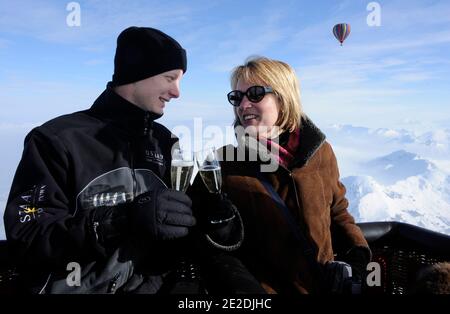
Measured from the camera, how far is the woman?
2.78m

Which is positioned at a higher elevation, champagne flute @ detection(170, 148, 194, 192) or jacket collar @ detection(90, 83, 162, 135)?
jacket collar @ detection(90, 83, 162, 135)

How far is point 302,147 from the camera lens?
3100 mm

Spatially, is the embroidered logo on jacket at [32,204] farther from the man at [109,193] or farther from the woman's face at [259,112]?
the woman's face at [259,112]

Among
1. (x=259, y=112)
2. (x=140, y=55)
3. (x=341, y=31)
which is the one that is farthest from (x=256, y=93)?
(x=341, y=31)

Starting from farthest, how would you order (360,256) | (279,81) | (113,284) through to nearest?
(279,81), (360,256), (113,284)

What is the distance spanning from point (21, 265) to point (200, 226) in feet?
3.58

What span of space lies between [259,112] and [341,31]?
16.7m

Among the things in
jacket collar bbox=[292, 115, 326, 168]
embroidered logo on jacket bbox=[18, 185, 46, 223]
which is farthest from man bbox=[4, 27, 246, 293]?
jacket collar bbox=[292, 115, 326, 168]

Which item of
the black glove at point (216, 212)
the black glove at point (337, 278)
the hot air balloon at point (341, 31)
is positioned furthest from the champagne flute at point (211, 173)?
the hot air balloon at point (341, 31)

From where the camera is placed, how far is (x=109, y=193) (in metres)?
2.46

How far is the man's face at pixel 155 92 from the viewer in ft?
9.23

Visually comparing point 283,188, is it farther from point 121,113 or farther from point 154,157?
point 121,113

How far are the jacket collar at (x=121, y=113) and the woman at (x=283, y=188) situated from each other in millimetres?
734

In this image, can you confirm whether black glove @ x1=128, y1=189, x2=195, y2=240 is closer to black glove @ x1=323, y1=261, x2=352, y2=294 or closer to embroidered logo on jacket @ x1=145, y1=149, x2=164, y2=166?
embroidered logo on jacket @ x1=145, y1=149, x2=164, y2=166
